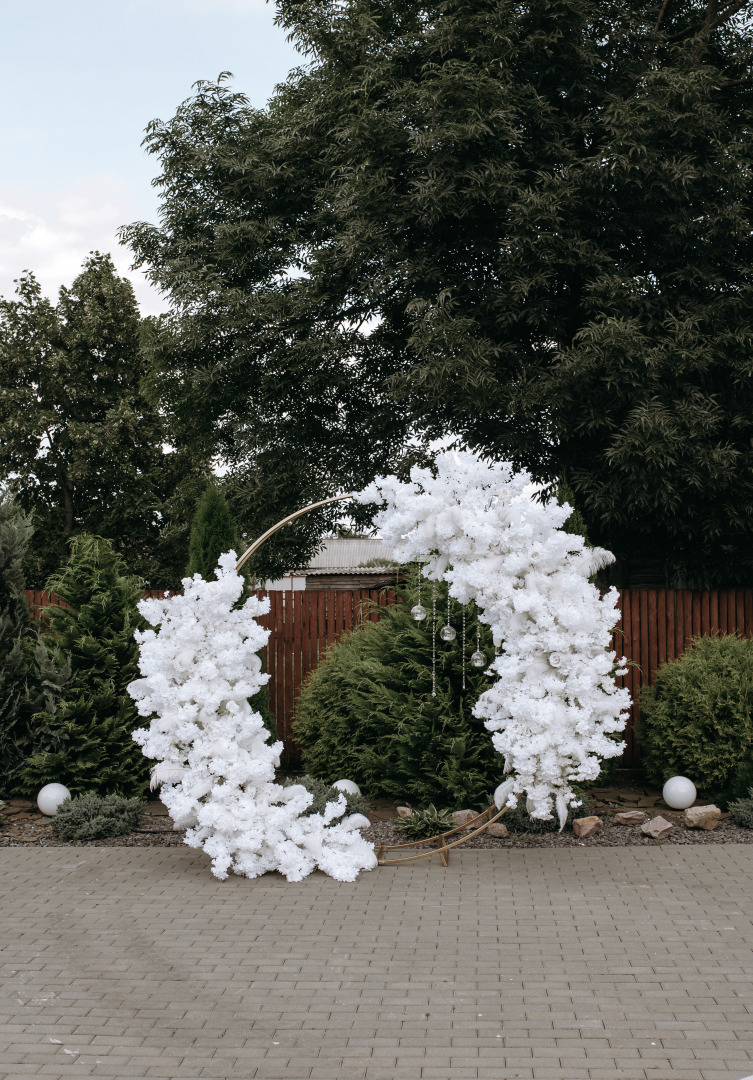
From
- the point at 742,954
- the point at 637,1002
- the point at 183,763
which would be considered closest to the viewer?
the point at 637,1002

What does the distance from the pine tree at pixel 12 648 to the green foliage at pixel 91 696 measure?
19 centimetres

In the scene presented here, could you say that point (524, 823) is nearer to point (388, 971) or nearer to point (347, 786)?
point (347, 786)

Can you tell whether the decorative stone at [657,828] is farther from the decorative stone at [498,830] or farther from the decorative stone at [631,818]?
the decorative stone at [498,830]

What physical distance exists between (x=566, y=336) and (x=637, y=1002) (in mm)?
9440

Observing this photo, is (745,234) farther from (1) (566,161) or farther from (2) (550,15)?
(2) (550,15)

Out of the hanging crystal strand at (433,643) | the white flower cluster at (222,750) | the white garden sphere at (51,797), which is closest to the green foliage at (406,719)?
the hanging crystal strand at (433,643)

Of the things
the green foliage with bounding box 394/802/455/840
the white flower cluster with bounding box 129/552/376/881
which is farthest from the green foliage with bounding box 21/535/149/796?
the green foliage with bounding box 394/802/455/840

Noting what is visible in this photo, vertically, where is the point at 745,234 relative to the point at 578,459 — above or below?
above

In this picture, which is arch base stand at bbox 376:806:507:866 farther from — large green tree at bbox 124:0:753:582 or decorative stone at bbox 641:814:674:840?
large green tree at bbox 124:0:753:582

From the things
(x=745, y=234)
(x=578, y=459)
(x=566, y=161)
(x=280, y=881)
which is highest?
(x=566, y=161)

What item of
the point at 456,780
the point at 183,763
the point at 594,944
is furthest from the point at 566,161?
the point at 594,944

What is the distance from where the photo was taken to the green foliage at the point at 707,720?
8883 mm

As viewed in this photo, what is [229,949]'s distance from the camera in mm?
5520

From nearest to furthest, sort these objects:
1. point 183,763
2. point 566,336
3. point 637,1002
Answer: point 637,1002 → point 183,763 → point 566,336
